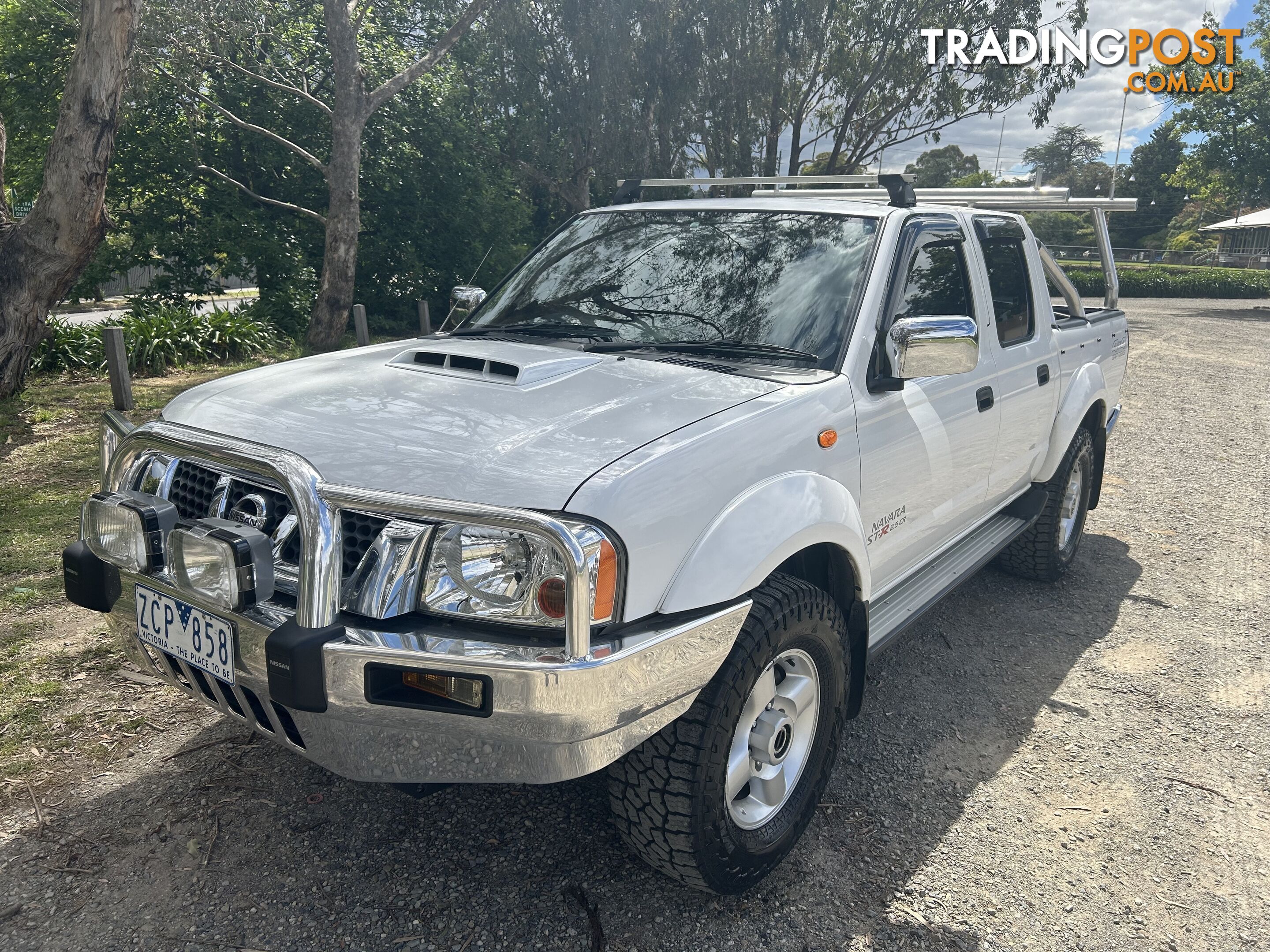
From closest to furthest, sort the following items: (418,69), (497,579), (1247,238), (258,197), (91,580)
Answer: (497,579) < (91,580) < (418,69) < (258,197) < (1247,238)

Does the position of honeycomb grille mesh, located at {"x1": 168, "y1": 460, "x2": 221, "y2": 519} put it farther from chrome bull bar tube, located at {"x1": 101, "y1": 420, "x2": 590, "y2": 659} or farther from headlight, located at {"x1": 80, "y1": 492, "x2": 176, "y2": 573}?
chrome bull bar tube, located at {"x1": 101, "y1": 420, "x2": 590, "y2": 659}

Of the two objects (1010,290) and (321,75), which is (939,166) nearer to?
(321,75)

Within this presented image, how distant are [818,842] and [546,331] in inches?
77.0

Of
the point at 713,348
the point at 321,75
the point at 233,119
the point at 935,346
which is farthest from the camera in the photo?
the point at 321,75

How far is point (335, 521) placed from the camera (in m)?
2.12

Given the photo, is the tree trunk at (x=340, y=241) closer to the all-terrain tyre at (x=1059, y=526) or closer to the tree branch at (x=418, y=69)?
the tree branch at (x=418, y=69)

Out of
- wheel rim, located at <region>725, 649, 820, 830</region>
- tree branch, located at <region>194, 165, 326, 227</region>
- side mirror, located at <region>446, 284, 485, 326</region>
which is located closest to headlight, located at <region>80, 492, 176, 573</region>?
wheel rim, located at <region>725, 649, 820, 830</region>

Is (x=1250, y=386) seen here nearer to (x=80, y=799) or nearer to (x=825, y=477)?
(x=825, y=477)

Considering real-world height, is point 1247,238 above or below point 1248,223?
below

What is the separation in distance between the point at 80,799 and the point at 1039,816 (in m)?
3.10

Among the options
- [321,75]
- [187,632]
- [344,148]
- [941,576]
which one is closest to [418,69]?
[344,148]

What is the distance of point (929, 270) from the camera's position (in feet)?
11.6

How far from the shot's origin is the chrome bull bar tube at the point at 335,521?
1.98 m

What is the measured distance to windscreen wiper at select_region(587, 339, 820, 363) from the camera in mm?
2988
